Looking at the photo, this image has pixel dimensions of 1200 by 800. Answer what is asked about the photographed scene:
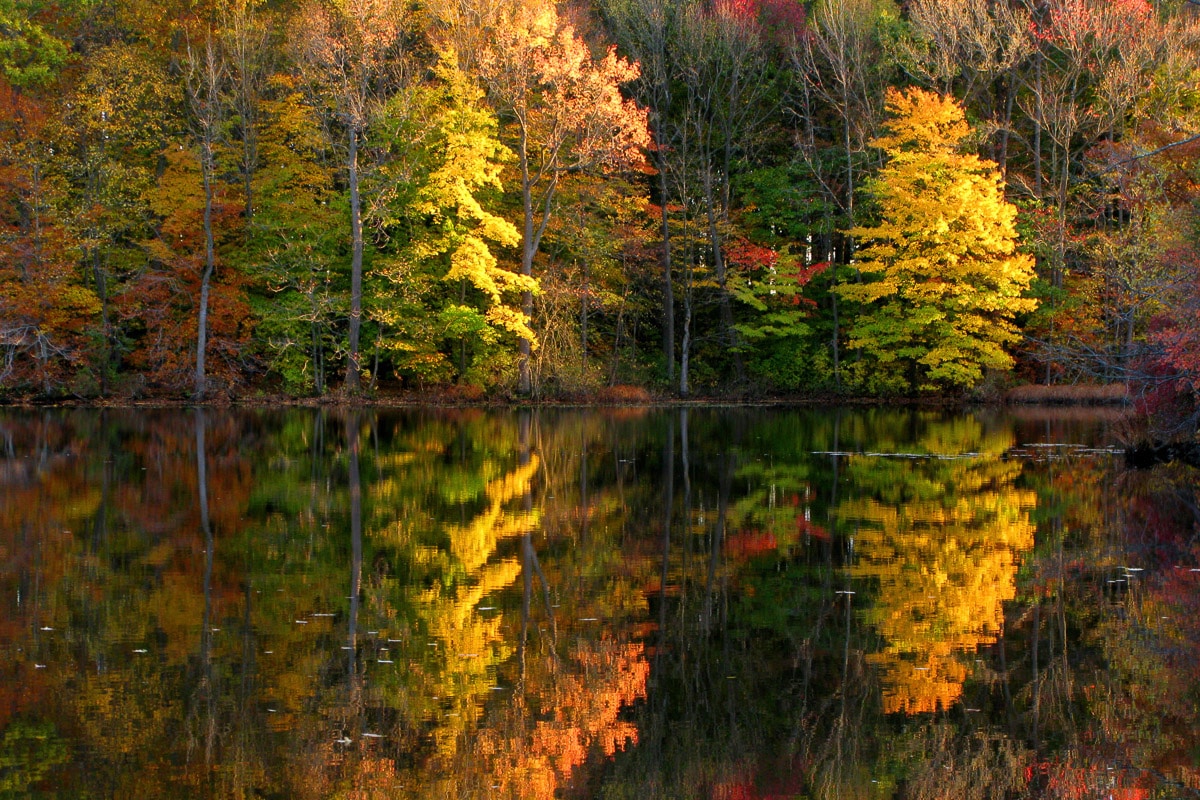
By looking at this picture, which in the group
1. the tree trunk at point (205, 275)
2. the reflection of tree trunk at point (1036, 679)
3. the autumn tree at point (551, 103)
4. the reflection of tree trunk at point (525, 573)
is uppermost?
the autumn tree at point (551, 103)

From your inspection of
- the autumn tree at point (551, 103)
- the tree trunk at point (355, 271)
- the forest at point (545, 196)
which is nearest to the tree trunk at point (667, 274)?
the forest at point (545, 196)

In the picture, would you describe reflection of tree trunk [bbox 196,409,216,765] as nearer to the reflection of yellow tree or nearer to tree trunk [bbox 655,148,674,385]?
the reflection of yellow tree

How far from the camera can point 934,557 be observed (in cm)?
1286

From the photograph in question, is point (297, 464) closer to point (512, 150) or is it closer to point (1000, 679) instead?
point (1000, 679)

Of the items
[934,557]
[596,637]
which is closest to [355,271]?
[934,557]

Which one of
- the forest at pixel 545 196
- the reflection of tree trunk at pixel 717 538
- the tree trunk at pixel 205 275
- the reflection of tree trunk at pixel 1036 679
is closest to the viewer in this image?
the reflection of tree trunk at pixel 1036 679

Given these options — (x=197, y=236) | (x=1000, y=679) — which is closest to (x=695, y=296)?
(x=197, y=236)

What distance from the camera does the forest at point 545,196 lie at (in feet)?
134

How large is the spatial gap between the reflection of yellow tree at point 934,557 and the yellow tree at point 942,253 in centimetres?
2017

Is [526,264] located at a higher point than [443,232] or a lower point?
lower

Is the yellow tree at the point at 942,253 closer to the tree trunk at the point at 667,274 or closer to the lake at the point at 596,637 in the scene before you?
the tree trunk at the point at 667,274

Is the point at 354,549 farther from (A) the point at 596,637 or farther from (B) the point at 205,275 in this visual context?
(B) the point at 205,275

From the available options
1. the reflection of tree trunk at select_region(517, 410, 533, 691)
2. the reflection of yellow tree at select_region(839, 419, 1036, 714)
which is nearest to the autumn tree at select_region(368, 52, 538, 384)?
the reflection of tree trunk at select_region(517, 410, 533, 691)

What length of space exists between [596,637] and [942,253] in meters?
34.9
